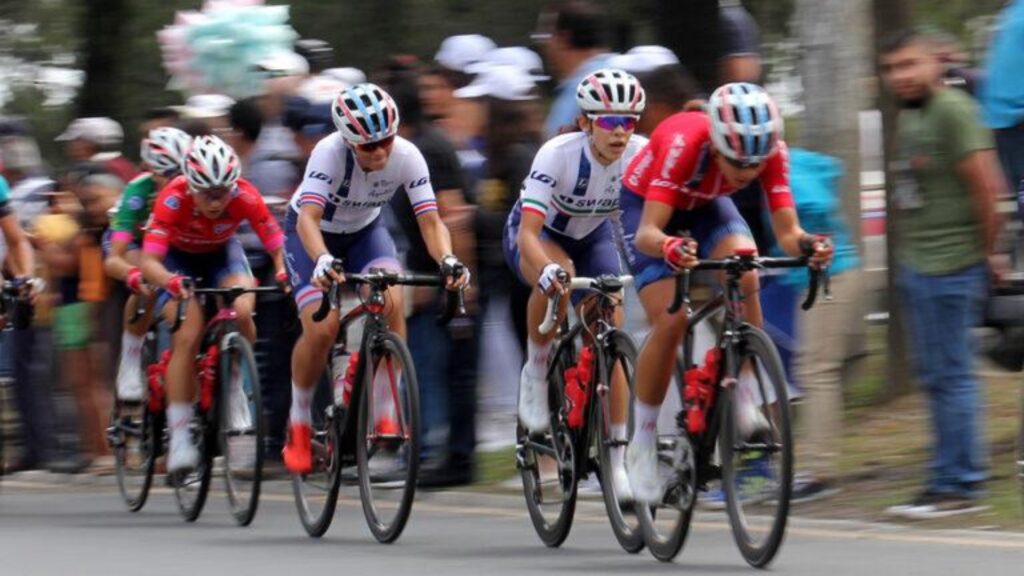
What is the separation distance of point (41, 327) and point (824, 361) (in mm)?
5844

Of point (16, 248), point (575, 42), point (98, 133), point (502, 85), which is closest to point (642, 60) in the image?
point (575, 42)

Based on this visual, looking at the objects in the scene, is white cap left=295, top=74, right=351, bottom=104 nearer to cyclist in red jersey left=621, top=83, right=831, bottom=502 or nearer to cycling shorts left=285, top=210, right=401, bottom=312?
cycling shorts left=285, top=210, right=401, bottom=312

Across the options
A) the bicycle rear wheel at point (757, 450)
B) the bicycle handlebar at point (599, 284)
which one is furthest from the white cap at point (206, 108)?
the bicycle rear wheel at point (757, 450)

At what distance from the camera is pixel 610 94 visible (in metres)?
9.70

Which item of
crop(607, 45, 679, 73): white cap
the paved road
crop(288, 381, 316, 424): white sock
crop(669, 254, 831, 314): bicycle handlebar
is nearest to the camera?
crop(669, 254, 831, 314): bicycle handlebar

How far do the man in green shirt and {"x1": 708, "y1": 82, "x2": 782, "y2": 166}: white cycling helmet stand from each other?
4.49 ft

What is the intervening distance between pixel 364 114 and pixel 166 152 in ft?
8.86

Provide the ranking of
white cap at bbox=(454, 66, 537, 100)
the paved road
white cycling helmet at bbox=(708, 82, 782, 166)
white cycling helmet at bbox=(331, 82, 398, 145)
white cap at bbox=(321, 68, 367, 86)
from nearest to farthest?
white cycling helmet at bbox=(708, 82, 782, 166), the paved road, white cycling helmet at bbox=(331, 82, 398, 145), white cap at bbox=(454, 66, 537, 100), white cap at bbox=(321, 68, 367, 86)

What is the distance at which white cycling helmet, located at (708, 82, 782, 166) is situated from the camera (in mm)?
8438

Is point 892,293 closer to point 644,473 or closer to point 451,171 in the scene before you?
point 451,171

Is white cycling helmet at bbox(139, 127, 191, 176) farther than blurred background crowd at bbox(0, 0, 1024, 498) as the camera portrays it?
Yes

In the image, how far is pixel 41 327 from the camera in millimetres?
14484

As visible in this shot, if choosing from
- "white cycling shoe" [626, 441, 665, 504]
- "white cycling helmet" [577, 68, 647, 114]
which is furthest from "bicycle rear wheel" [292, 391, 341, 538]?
"white cycling helmet" [577, 68, 647, 114]

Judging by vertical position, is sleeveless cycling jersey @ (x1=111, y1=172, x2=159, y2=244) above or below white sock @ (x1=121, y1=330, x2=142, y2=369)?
above
